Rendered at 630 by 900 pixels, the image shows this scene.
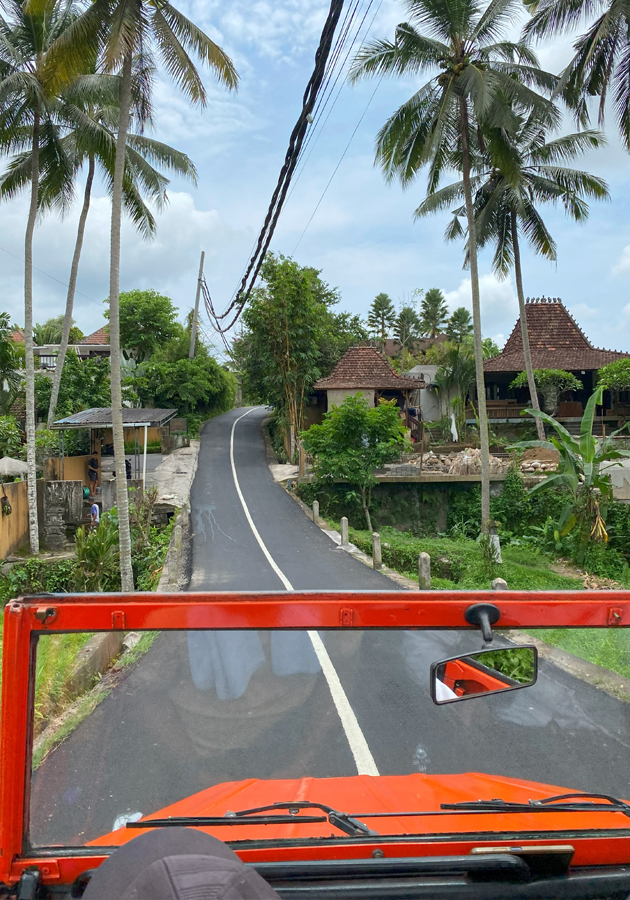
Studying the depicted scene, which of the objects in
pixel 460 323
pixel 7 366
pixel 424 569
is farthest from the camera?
pixel 460 323

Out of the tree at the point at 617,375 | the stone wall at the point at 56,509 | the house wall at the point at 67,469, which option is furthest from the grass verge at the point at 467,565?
the tree at the point at 617,375

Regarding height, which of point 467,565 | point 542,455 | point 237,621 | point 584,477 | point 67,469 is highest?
point 67,469

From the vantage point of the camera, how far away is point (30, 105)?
1716 cm

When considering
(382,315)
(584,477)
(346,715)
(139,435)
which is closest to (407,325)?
(382,315)

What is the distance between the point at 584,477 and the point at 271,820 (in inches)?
644

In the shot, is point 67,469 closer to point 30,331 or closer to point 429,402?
point 30,331

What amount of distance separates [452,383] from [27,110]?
Result: 23.8 meters

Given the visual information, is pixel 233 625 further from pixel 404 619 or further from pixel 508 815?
pixel 508 815

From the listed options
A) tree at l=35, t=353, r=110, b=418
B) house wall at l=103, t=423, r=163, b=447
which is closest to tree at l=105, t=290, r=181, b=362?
house wall at l=103, t=423, r=163, b=447

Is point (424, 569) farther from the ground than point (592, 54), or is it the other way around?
point (592, 54)

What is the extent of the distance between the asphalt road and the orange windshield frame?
86 mm

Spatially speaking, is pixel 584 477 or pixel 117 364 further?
pixel 584 477

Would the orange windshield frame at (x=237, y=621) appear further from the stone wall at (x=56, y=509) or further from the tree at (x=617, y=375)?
the tree at (x=617, y=375)

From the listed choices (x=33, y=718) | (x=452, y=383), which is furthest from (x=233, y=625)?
(x=452, y=383)
